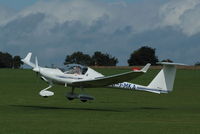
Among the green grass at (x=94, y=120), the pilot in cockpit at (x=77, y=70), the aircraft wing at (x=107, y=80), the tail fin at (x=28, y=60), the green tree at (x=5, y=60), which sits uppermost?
the green tree at (x=5, y=60)

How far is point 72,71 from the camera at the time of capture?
31312mm

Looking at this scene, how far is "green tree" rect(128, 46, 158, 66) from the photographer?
14701 cm

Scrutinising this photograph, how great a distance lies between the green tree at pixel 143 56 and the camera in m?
147

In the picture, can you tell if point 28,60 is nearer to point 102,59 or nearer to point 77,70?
point 77,70

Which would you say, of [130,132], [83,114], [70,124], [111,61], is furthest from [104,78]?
[111,61]

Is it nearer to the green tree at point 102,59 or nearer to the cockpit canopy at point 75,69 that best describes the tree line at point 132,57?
the green tree at point 102,59

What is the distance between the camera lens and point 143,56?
5906 inches

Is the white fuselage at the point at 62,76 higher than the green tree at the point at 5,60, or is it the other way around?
the green tree at the point at 5,60

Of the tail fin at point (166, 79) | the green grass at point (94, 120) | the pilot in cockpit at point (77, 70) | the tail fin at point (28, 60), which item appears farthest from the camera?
the tail fin at point (28, 60)

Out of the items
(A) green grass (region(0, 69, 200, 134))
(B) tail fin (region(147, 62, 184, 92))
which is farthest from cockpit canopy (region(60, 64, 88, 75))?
(B) tail fin (region(147, 62, 184, 92))

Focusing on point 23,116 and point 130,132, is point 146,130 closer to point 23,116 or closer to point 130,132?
point 130,132

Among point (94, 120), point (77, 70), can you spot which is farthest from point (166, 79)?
point (94, 120)

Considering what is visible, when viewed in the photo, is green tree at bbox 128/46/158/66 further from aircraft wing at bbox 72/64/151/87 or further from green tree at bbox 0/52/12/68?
aircraft wing at bbox 72/64/151/87

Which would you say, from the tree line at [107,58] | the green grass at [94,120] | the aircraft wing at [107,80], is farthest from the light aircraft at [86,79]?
the tree line at [107,58]
